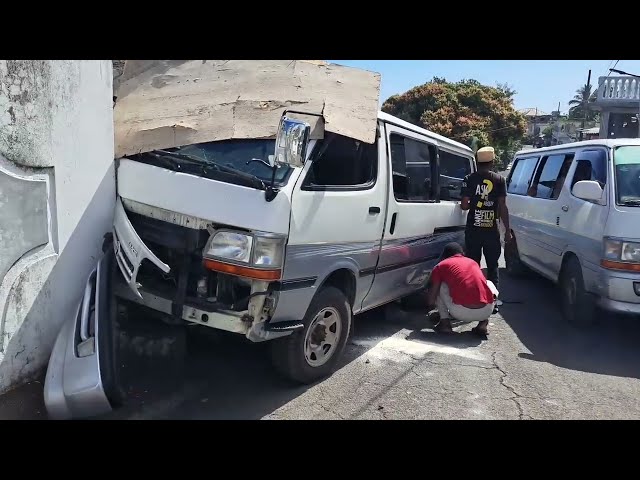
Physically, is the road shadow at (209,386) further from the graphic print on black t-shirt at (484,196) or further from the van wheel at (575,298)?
the van wheel at (575,298)

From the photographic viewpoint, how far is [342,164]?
4.03 metres

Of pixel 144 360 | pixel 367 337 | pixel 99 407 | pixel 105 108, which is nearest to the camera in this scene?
pixel 99 407

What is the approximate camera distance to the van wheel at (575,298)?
5496 mm

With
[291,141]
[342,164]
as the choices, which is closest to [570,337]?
[342,164]

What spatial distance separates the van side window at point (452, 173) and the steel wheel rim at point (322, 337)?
2.36 m

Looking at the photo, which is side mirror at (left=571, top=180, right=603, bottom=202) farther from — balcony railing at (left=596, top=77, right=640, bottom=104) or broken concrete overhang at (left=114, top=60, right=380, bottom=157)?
balcony railing at (left=596, top=77, right=640, bottom=104)

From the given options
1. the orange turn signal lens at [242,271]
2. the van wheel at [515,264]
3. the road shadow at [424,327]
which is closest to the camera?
the orange turn signal lens at [242,271]

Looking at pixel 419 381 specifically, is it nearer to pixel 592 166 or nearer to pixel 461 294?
pixel 461 294

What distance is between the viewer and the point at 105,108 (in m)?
4.02

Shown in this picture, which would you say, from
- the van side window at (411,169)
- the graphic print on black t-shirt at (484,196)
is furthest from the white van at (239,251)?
the graphic print on black t-shirt at (484,196)

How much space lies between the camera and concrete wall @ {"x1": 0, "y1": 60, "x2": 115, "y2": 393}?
3.43 m
